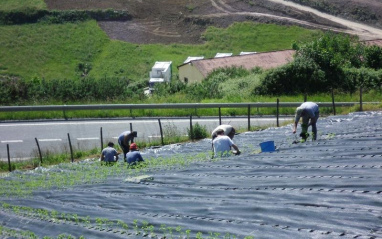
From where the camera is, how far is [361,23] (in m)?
67.4

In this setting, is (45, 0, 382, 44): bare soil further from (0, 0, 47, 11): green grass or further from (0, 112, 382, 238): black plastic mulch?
(0, 112, 382, 238): black plastic mulch

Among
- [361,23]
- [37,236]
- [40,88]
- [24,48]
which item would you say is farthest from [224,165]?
[361,23]

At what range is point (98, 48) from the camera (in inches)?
2493

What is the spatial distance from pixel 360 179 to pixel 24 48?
58.5 meters

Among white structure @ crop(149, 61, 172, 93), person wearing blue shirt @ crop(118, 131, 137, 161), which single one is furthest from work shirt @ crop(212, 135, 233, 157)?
white structure @ crop(149, 61, 172, 93)

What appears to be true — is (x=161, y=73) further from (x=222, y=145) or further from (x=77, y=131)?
(x=222, y=145)

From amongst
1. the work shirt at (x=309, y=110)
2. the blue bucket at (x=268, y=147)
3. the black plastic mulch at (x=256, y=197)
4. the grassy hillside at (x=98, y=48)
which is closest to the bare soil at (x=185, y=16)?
the grassy hillside at (x=98, y=48)

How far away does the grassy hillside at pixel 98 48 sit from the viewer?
192 feet

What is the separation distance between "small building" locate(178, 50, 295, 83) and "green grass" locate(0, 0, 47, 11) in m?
29.7

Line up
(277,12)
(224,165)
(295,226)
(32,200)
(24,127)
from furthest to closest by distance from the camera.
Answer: (277,12) → (24,127) → (224,165) → (32,200) → (295,226)

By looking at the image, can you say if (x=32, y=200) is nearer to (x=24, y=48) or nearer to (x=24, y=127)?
(x=24, y=127)

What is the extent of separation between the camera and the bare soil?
2616 inches

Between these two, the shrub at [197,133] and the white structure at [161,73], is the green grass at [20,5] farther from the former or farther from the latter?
the shrub at [197,133]

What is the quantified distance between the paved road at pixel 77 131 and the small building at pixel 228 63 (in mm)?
16844
